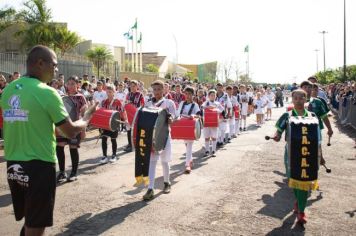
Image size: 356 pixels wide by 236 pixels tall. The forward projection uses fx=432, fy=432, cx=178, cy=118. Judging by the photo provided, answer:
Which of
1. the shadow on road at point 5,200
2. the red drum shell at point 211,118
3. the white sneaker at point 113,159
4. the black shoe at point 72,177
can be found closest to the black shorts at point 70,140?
the black shoe at point 72,177

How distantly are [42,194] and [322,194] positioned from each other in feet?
18.0

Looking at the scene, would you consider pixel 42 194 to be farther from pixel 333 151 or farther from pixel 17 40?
pixel 17 40

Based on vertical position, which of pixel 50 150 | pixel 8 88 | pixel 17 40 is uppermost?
pixel 17 40

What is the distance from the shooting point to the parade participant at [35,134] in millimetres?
3561

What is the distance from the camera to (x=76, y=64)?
2384 centimetres

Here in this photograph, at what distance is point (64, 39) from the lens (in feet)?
98.9

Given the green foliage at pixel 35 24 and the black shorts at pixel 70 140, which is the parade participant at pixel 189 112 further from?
the green foliage at pixel 35 24

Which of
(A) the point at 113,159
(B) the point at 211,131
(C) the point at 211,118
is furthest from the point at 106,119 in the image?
(B) the point at 211,131

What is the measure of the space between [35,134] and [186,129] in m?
5.85

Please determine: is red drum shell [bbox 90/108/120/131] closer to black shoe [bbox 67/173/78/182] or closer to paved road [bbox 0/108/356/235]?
paved road [bbox 0/108/356/235]

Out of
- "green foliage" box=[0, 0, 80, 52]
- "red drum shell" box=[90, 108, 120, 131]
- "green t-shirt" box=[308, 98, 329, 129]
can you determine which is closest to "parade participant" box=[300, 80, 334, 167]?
"green t-shirt" box=[308, 98, 329, 129]

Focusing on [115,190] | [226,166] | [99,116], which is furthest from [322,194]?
[99,116]

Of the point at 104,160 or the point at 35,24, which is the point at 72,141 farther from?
the point at 35,24

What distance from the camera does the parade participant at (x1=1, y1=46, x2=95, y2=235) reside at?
3561 mm
